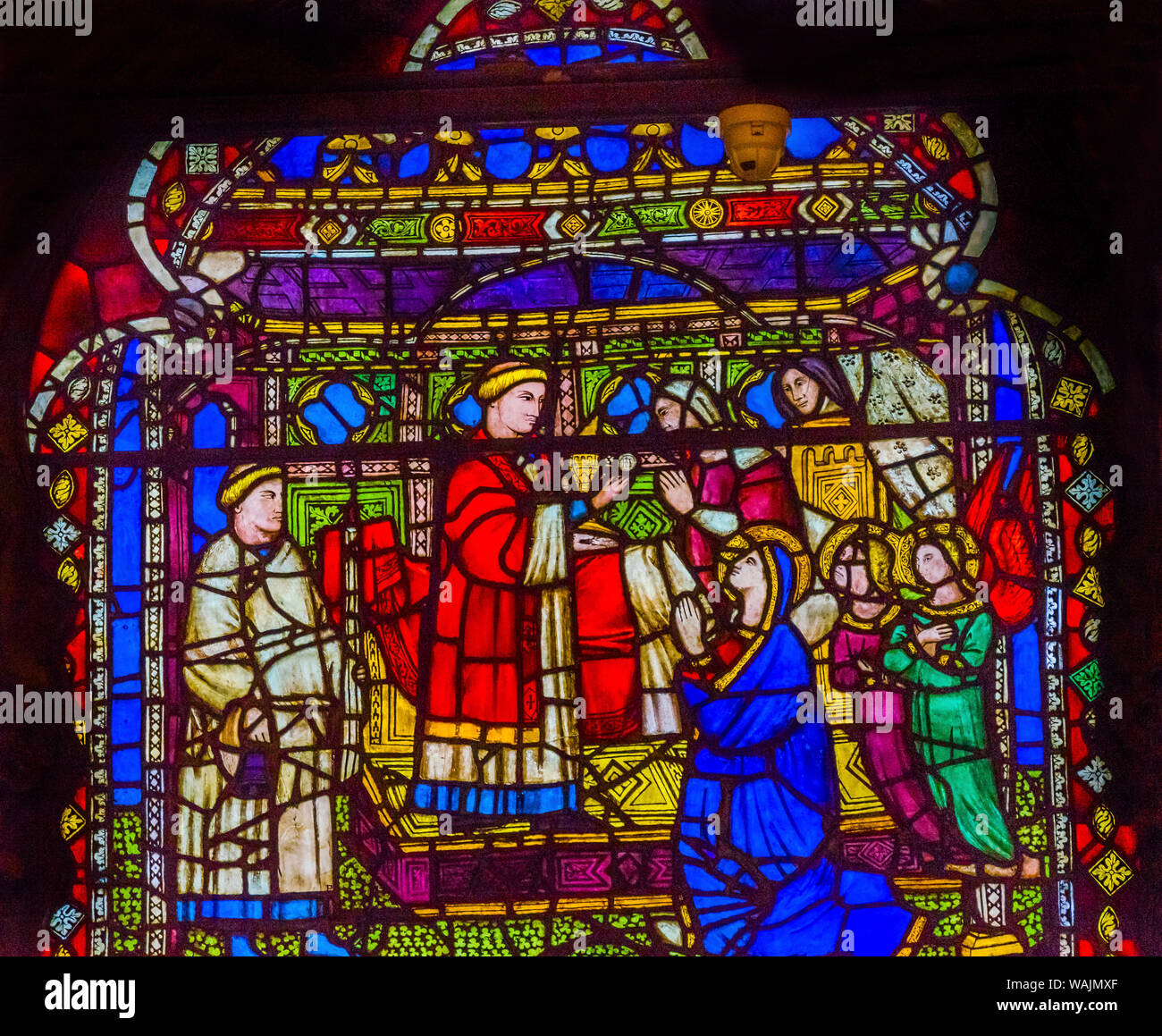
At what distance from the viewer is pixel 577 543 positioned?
4.52 metres

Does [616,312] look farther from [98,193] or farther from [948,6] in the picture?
[98,193]

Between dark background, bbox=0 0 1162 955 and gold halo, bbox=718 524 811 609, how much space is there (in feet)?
2.80

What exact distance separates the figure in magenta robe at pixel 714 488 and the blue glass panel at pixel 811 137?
0.78 meters

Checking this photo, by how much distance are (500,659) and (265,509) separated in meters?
0.81

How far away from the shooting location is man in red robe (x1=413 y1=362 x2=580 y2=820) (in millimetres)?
4480

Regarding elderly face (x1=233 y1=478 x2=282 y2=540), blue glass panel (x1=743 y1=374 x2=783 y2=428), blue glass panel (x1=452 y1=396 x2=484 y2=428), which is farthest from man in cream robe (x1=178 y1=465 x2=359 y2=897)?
Answer: blue glass panel (x1=743 y1=374 x2=783 y2=428)

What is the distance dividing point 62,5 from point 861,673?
2.96 m

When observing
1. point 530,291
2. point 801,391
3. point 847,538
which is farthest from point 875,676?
point 530,291

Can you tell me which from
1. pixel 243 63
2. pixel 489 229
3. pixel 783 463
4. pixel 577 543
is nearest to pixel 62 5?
pixel 243 63

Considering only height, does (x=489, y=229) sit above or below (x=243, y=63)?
below

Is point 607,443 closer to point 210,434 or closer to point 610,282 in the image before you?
point 610,282

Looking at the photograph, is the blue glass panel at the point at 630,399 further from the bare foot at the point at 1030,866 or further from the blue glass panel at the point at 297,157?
the bare foot at the point at 1030,866

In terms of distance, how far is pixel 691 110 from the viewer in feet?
15.1

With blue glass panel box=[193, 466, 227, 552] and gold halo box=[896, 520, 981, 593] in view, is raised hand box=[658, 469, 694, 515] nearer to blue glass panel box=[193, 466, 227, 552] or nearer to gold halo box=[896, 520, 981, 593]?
gold halo box=[896, 520, 981, 593]
